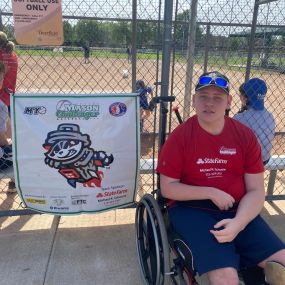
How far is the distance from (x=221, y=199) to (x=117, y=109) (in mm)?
996

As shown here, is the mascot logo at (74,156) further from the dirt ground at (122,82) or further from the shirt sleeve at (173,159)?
the dirt ground at (122,82)

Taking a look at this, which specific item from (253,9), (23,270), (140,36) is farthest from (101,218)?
(253,9)

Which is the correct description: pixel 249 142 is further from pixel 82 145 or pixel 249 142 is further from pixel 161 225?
pixel 82 145

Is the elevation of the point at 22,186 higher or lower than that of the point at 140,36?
lower

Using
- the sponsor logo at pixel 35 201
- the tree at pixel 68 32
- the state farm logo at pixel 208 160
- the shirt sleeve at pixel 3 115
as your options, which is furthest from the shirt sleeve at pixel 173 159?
the tree at pixel 68 32

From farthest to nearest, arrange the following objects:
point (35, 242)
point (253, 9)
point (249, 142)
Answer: point (253, 9) → point (35, 242) → point (249, 142)

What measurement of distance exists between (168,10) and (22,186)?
5.26 ft

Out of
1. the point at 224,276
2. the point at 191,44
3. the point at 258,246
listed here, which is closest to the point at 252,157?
the point at 258,246

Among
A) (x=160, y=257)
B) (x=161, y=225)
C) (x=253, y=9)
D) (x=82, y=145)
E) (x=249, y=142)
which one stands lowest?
(x=160, y=257)

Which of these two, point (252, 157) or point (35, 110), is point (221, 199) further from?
point (35, 110)

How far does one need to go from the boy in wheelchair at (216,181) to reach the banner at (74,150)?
0.56 metres

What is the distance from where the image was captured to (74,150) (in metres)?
2.57

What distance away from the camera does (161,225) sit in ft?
6.81

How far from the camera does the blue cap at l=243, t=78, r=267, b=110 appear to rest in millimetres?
3055
